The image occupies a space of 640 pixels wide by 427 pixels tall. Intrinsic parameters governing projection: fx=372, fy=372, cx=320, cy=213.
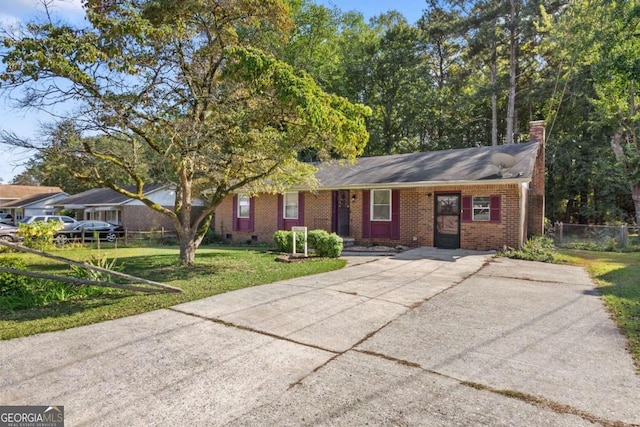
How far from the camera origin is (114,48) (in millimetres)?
7305

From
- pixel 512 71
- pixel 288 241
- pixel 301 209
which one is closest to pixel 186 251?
pixel 288 241

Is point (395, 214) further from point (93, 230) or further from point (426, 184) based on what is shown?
point (93, 230)

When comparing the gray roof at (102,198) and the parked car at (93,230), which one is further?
the gray roof at (102,198)

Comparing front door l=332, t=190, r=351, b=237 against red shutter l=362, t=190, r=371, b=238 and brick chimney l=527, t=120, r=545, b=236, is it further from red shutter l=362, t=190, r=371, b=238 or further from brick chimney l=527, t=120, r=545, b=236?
brick chimney l=527, t=120, r=545, b=236

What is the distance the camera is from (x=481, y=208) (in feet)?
40.5

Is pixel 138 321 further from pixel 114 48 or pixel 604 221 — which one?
pixel 604 221

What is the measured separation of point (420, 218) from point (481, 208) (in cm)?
207

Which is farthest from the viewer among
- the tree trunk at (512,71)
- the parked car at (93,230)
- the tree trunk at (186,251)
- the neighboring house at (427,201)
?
the tree trunk at (512,71)

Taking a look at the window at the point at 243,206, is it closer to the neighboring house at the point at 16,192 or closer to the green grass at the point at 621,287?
the green grass at the point at 621,287

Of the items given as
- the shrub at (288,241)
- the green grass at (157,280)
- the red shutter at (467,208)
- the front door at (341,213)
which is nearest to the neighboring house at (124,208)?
the front door at (341,213)

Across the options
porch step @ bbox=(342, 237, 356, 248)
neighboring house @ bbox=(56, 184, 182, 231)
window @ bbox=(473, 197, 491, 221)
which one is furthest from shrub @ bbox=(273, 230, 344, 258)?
neighboring house @ bbox=(56, 184, 182, 231)

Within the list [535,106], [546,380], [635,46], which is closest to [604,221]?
[535,106]

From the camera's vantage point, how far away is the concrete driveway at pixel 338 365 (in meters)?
2.82

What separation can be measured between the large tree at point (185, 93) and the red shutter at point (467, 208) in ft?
18.2
